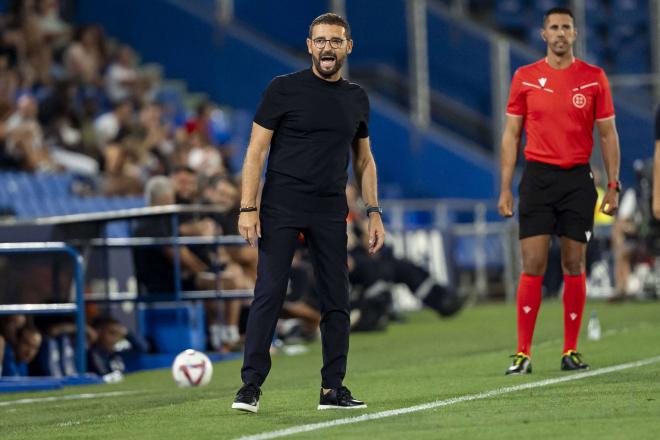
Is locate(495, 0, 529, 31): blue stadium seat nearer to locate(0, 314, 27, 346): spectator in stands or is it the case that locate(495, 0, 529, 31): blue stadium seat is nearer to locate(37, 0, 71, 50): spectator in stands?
locate(37, 0, 71, 50): spectator in stands

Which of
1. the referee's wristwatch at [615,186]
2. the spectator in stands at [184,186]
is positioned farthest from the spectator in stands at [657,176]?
the spectator in stands at [184,186]

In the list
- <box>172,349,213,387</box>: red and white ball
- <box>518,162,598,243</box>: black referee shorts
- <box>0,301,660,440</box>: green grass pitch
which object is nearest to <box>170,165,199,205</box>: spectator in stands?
<box>0,301,660,440</box>: green grass pitch

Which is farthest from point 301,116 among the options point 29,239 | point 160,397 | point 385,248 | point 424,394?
point 385,248

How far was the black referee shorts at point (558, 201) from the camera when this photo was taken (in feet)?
32.1

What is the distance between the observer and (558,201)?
9820mm

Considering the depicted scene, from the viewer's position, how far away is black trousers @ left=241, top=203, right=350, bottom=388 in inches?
307

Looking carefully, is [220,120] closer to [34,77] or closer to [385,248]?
[34,77]

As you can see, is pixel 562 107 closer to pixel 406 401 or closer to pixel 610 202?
pixel 610 202

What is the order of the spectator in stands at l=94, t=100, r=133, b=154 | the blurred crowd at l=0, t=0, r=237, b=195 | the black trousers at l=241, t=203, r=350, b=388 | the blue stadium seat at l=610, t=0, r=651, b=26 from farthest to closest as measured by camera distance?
the blue stadium seat at l=610, t=0, r=651, b=26 → the spectator in stands at l=94, t=100, r=133, b=154 → the blurred crowd at l=0, t=0, r=237, b=195 → the black trousers at l=241, t=203, r=350, b=388

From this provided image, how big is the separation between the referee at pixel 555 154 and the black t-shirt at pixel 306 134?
2.19m

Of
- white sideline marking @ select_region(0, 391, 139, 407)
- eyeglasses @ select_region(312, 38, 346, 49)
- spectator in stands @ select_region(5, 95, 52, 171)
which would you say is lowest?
white sideline marking @ select_region(0, 391, 139, 407)

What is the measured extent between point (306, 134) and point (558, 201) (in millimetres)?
2552

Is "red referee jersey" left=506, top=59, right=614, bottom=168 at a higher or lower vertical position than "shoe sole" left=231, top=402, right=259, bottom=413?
higher

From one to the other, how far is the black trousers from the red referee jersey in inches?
92.2
